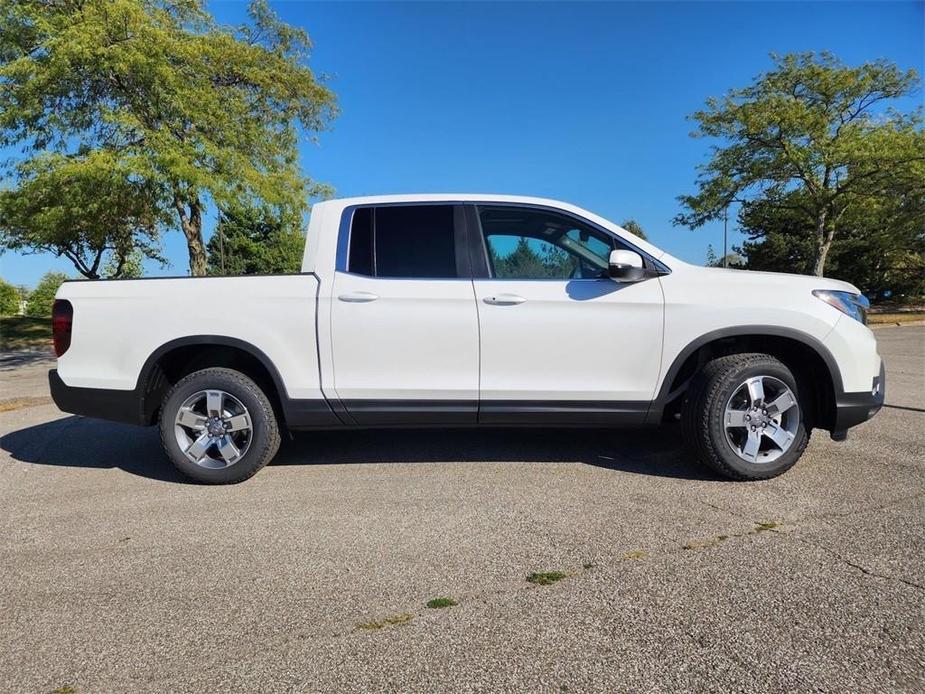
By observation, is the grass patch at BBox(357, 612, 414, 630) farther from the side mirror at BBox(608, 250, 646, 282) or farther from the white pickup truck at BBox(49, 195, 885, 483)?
the side mirror at BBox(608, 250, 646, 282)

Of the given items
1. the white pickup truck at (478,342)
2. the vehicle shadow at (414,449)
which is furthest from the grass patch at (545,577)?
the vehicle shadow at (414,449)

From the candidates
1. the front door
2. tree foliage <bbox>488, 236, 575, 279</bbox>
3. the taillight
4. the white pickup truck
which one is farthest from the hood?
the taillight

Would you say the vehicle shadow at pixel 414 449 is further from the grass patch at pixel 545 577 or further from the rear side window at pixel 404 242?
the grass patch at pixel 545 577

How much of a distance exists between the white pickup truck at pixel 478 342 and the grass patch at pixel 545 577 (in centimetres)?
134

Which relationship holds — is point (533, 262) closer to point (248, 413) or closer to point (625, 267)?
point (625, 267)

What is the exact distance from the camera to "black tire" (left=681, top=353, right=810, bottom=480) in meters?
3.54

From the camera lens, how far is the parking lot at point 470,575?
1.87 m

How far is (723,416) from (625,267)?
1.13 meters

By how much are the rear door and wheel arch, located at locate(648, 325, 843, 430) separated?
130 centimetres

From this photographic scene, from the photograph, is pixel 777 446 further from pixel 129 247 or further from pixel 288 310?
pixel 129 247

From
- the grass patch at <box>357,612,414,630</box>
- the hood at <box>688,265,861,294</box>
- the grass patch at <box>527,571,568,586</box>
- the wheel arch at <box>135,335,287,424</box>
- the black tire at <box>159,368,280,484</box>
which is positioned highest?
the hood at <box>688,265,861,294</box>

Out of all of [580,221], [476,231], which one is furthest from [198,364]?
[580,221]

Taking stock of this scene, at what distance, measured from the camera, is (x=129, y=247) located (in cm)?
2570

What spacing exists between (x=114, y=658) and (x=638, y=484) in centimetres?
285
